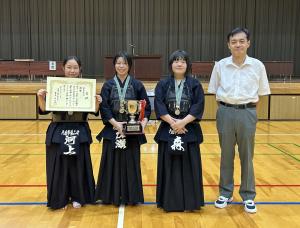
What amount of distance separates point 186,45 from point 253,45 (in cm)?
298

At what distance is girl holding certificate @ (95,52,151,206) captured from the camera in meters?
3.61

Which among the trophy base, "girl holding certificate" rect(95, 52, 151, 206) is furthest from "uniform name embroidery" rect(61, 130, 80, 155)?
the trophy base

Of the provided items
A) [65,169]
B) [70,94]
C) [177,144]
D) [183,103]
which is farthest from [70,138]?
[183,103]

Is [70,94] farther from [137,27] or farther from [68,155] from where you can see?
[137,27]

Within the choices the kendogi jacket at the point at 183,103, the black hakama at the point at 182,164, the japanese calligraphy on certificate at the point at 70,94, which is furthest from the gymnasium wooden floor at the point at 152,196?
the japanese calligraphy on certificate at the point at 70,94

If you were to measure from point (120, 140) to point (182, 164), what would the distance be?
25.6 inches

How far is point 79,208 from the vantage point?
3.72 meters

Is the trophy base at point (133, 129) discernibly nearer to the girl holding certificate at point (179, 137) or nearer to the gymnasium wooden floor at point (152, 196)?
the girl holding certificate at point (179, 137)

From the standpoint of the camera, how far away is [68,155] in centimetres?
362

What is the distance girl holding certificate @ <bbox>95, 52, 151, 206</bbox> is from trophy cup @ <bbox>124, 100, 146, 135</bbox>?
2 centimetres

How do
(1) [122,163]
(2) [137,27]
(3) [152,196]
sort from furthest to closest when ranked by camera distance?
(2) [137,27] < (3) [152,196] < (1) [122,163]

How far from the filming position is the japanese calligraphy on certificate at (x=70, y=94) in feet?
11.4

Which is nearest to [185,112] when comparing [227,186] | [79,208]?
[227,186]

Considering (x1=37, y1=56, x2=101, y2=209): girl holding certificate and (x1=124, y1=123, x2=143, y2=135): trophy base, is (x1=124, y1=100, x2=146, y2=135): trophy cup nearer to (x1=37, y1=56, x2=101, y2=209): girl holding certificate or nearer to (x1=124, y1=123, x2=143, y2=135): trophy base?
(x1=124, y1=123, x2=143, y2=135): trophy base
